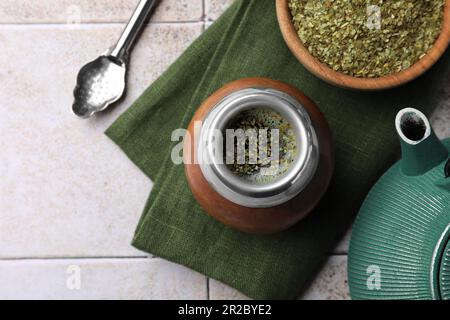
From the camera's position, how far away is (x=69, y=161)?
3.07 ft

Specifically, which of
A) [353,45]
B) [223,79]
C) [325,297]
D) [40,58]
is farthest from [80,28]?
[325,297]

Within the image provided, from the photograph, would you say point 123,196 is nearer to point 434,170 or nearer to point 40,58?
point 40,58

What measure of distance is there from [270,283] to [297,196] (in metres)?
0.18

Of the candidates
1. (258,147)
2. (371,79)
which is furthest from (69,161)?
(371,79)

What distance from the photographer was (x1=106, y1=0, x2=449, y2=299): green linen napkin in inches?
34.3

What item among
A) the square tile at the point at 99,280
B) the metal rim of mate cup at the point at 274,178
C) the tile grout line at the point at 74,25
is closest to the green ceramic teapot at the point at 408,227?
the metal rim of mate cup at the point at 274,178

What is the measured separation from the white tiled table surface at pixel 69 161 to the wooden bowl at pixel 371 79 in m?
0.18

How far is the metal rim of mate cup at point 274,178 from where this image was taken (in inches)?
28.1

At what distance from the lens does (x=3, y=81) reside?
0.94 m

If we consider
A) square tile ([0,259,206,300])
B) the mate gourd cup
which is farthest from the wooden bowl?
square tile ([0,259,206,300])

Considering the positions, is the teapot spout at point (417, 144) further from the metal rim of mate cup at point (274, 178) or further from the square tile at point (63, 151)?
the square tile at point (63, 151)

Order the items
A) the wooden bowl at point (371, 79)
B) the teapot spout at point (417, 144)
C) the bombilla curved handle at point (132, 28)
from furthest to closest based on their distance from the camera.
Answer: the bombilla curved handle at point (132, 28)
the wooden bowl at point (371, 79)
the teapot spout at point (417, 144)

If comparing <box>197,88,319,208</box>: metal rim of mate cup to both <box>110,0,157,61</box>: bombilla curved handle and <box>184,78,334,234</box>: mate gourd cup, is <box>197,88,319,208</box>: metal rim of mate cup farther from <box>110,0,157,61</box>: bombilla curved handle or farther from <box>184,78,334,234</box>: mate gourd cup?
<box>110,0,157,61</box>: bombilla curved handle

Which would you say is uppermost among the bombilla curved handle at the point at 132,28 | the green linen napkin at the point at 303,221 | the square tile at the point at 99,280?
the bombilla curved handle at the point at 132,28
